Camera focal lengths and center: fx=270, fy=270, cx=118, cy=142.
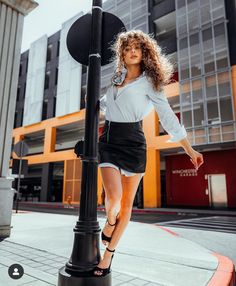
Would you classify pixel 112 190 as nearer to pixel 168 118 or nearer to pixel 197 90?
pixel 168 118

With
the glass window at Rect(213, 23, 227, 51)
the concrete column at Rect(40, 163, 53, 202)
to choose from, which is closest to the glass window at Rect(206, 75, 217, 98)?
the glass window at Rect(213, 23, 227, 51)

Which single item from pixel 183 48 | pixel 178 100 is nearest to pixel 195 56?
pixel 183 48

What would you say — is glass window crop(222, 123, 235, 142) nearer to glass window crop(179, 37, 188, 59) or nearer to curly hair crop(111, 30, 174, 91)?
glass window crop(179, 37, 188, 59)

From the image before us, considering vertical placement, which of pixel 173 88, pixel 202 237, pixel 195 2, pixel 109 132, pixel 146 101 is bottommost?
pixel 202 237

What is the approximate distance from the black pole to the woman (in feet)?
0.26

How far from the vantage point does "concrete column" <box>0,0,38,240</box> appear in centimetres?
560

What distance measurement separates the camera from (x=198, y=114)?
17375 millimetres

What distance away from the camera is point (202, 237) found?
659 cm

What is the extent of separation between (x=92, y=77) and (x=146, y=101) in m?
0.63

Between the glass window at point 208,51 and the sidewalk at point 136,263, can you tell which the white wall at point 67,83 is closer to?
the glass window at point 208,51

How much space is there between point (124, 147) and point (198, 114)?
52.7 feet

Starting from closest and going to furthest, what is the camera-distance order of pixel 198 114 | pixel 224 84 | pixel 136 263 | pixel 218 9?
pixel 136 263
pixel 224 84
pixel 198 114
pixel 218 9

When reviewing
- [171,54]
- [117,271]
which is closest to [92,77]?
[117,271]

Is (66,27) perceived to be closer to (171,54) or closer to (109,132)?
(171,54)
